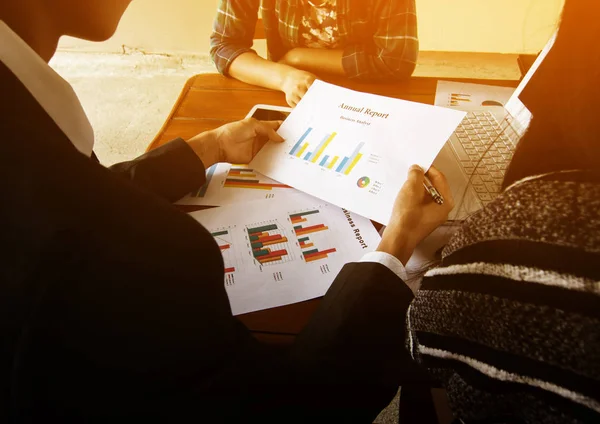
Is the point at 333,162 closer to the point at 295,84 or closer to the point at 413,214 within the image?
the point at 413,214

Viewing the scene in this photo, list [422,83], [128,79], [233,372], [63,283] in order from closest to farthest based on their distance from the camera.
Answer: [63,283], [233,372], [422,83], [128,79]

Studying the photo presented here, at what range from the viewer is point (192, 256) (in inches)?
14.1

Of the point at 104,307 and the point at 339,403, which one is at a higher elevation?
the point at 104,307

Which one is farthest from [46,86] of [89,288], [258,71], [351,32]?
[351,32]

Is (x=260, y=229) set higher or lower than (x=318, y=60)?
lower

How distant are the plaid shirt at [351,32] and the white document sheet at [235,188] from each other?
42 cm

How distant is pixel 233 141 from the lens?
31.0 inches

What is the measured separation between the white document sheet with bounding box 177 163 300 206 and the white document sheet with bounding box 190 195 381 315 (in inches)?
0.9

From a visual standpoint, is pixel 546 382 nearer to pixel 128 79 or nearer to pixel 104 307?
pixel 104 307

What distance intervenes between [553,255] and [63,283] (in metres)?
0.38

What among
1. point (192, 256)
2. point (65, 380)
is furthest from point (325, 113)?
point (65, 380)

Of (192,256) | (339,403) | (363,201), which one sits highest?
(192,256)

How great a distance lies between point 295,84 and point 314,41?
383 mm

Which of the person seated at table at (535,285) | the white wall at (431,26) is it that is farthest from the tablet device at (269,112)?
the white wall at (431,26)
